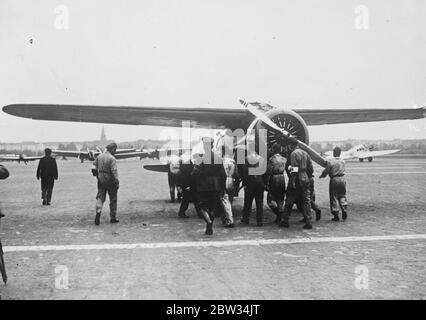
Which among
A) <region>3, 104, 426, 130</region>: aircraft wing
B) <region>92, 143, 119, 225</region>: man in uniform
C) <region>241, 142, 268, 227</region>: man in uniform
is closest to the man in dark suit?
<region>3, 104, 426, 130</region>: aircraft wing

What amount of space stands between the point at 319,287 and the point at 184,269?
68.7 inches

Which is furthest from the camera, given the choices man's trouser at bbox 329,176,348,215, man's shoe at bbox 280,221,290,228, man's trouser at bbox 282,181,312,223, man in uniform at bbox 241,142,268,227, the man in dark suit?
the man in dark suit

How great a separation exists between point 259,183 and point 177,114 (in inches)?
135

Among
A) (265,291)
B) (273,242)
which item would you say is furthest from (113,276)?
(273,242)

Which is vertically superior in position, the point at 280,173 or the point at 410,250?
the point at 280,173

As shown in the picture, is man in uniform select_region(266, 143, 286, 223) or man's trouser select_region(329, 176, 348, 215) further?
man's trouser select_region(329, 176, 348, 215)

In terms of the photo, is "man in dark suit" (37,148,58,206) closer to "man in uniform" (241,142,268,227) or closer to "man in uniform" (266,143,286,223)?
"man in uniform" (241,142,268,227)

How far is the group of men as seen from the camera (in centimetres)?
775

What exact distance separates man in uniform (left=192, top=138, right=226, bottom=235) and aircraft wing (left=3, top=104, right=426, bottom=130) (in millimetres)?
2617

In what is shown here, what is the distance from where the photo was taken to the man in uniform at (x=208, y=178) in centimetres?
770

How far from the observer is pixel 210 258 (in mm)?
5703

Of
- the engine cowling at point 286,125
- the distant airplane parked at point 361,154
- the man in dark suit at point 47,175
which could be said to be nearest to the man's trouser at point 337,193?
the distant airplane parked at point 361,154
